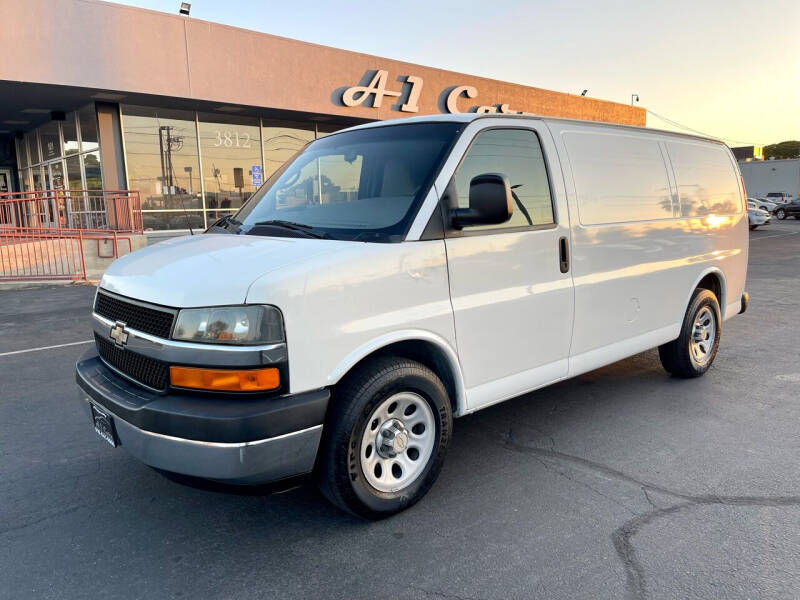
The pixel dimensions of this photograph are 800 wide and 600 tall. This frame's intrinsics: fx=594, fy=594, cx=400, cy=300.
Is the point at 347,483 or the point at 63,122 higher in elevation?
the point at 63,122

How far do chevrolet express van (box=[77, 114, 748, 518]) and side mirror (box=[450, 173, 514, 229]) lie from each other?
1 cm

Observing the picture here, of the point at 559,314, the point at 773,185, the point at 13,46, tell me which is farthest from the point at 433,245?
the point at 773,185

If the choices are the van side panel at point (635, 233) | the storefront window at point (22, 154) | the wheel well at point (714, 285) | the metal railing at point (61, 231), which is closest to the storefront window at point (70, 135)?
the metal railing at point (61, 231)

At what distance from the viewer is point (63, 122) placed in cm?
1834

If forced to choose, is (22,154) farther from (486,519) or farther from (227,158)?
(486,519)

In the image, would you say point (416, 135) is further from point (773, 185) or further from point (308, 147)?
point (773, 185)

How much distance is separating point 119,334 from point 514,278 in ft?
7.26

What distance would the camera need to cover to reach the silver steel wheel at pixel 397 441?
3.04 metres

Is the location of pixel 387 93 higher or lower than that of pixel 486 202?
higher

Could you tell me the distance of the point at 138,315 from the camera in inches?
117

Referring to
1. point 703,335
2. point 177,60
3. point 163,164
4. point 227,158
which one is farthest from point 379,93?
point 703,335

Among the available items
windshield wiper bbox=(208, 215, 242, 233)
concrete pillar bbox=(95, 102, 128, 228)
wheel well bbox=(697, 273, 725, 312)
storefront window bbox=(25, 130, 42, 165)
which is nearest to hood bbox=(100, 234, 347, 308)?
windshield wiper bbox=(208, 215, 242, 233)

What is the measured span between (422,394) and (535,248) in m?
1.21

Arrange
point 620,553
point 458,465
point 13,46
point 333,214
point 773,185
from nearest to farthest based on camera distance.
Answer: point 620,553
point 333,214
point 458,465
point 13,46
point 773,185
